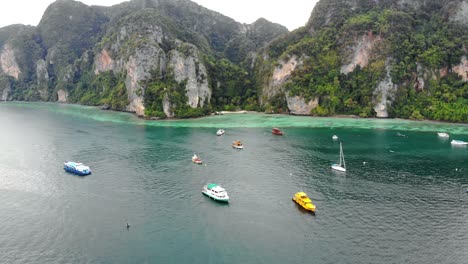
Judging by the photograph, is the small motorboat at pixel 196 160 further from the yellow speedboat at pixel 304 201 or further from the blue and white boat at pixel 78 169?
the yellow speedboat at pixel 304 201

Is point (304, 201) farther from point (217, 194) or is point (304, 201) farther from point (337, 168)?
point (337, 168)

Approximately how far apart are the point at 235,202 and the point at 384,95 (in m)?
121

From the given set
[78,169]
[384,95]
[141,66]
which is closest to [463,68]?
[384,95]

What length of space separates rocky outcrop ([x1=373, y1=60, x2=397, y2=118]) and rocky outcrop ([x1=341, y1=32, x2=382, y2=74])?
14738 mm

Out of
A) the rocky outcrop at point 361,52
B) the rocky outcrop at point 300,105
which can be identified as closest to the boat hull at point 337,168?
the rocky outcrop at point 300,105

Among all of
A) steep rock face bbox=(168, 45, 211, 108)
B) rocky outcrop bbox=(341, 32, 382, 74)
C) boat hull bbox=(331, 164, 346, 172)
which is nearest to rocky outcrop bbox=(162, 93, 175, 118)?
steep rock face bbox=(168, 45, 211, 108)

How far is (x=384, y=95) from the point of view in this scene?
6304 inches

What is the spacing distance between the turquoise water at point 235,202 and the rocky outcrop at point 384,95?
47.7 m

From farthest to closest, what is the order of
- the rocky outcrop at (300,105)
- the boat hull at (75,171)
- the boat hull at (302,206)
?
1. the rocky outcrop at (300,105)
2. the boat hull at (75,171)
3. the boat hull at (302,206)

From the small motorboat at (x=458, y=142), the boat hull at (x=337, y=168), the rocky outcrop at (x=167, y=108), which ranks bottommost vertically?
the boat hull at (x=337, y=168)

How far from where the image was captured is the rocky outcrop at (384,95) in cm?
15912

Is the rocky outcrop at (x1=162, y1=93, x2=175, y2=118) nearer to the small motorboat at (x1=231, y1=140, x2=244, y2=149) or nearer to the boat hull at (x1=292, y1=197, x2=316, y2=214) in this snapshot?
the small motorboat at (x1=231, y1=140, x2=244, y2=149)

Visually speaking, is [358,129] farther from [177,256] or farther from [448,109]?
[177,256]

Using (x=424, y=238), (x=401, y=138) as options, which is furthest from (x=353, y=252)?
(x=401, y=138)
